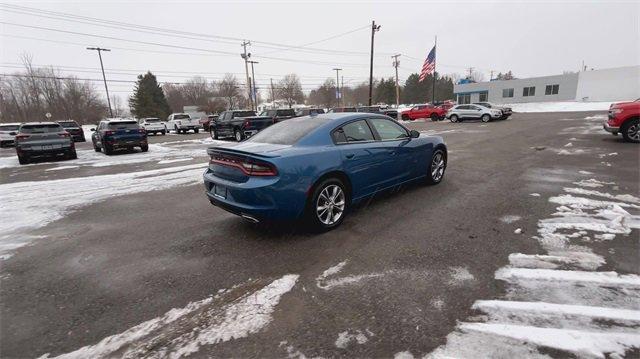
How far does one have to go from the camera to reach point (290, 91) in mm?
83812

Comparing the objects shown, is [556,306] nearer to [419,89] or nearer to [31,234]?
[31,234]

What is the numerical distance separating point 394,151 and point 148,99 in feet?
225

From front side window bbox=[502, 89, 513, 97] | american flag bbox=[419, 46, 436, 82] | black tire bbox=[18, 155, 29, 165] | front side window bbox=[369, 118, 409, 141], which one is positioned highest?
american flag bbox=[419, 46, 436, 82]

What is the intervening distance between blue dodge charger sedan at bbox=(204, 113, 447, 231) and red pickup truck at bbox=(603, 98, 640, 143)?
10.3m

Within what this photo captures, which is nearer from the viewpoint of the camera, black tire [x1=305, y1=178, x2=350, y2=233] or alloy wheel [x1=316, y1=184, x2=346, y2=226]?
black tire [x1=305, y1=178, x2=350, y2=233]

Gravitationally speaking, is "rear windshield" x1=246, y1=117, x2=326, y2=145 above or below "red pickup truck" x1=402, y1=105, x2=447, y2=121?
above

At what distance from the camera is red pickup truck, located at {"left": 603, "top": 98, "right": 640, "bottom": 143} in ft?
36.0

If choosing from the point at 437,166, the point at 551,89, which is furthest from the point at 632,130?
the point at 551,89

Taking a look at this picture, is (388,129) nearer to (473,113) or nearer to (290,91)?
(473,113)

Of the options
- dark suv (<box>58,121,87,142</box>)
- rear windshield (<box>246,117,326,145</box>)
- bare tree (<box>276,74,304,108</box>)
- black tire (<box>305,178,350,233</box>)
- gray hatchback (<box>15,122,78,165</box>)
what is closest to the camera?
black tire (<box>305,178,350,233</box>)

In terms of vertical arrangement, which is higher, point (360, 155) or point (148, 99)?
point (148, 99)

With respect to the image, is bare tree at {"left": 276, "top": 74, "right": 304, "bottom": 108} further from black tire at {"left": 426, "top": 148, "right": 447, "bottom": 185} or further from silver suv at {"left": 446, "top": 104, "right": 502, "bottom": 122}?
black tire at {"left": 426, "top": 148, "right": 447, "bottom": 185}

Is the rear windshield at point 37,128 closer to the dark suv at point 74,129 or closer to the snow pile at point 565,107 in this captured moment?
the dark suv at point 74,129

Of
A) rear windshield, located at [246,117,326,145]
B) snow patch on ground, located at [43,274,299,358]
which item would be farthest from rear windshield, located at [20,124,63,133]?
snow patch on ground, located at [43,274,299,358]
